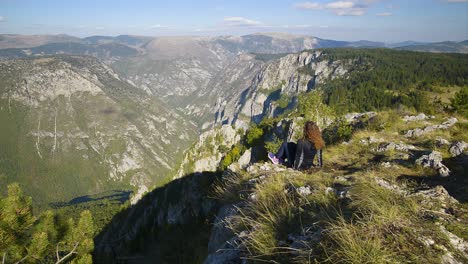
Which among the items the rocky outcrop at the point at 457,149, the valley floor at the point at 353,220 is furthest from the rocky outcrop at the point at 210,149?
the valley floor at the point at 353,220

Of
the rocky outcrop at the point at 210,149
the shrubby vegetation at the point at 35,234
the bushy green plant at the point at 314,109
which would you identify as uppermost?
the bushy green plant at the point at 314,109

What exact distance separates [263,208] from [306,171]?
5.29 meters

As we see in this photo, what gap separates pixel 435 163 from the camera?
1112cm

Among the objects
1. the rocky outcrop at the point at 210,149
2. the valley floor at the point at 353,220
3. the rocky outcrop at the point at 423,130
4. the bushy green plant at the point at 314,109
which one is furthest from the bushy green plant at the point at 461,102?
the rocky outcrop at the point at 210,149

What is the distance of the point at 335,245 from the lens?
4648mm

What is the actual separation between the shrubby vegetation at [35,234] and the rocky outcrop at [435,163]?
14.9m

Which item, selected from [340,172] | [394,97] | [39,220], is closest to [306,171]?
[340,172]

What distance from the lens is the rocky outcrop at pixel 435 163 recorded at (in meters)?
10.7

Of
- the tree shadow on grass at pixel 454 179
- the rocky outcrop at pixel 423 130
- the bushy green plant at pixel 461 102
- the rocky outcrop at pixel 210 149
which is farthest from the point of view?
the rocky outcrop at pixel 210 149

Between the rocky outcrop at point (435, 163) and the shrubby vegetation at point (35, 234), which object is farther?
the shrubby vegetation at point (35, 234)

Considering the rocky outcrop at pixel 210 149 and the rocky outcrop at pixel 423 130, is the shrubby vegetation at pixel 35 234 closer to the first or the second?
the rocky outcrop at pixel 423 130

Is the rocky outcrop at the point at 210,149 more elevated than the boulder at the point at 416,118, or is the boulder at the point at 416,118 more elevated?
the boulder at the point at 416,118

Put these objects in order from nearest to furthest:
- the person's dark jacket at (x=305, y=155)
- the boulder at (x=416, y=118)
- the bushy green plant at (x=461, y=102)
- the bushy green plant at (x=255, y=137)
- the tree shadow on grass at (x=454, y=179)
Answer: the tree shadow on grass at (x=454, y=179), the person's dark jacket at (x=305, y=155), the boulder at (x=416, y=118), the bushy green plant at (x=461, y=102), the bushy green plant at (x=255, y=137)

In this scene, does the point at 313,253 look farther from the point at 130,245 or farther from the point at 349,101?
the point at 349,101
